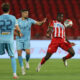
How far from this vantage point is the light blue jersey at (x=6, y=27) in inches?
262

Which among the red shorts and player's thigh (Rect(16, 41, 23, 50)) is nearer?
the red shorts

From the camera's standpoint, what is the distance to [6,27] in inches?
263

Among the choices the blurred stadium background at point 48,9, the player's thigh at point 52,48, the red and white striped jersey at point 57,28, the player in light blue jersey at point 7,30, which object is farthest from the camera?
the blurred stadium background at point 48,9

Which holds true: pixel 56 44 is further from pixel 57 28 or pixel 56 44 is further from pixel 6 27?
pixel 6 27

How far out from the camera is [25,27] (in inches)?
336

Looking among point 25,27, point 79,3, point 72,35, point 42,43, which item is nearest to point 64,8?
point 79,3

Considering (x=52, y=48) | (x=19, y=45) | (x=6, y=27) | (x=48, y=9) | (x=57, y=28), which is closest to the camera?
(x=6, y=27)

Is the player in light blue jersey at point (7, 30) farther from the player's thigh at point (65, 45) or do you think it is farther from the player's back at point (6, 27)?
the player's thigh at point (65, 45)

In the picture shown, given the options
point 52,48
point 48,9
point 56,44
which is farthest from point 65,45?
point 48,9

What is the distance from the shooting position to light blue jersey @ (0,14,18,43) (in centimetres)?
665

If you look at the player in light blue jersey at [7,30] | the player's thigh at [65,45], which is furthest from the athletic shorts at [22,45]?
the player in light blue jersey at [7,30]

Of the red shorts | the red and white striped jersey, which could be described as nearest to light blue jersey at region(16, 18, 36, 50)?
the red and white striped jersey

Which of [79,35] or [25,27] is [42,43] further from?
[25,27]

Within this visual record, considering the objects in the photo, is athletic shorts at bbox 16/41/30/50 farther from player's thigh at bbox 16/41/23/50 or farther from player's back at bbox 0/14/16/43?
player's back at bbox 0/14/16/43
